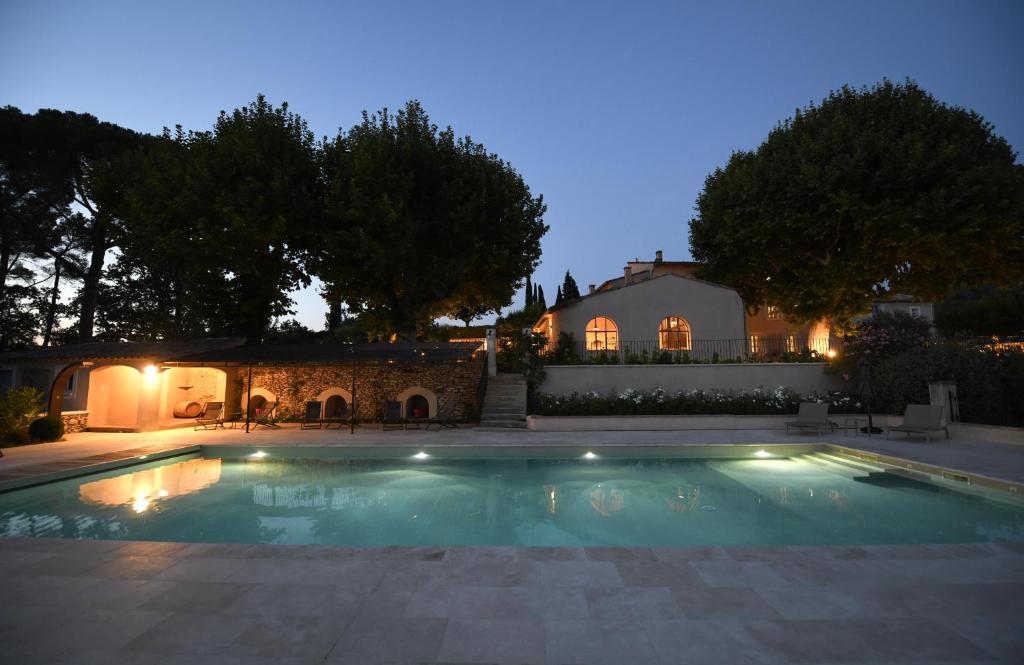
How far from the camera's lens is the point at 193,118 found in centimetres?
10225

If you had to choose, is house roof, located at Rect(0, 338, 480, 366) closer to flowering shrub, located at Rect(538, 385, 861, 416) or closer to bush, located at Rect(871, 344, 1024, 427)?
flowering shrub, located at Rect(538, 385, 861, 416)

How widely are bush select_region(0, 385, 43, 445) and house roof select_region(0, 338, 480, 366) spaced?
210cm

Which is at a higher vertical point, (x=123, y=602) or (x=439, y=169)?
(x=439, y=169)

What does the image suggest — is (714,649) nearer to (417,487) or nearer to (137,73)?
(417,487)

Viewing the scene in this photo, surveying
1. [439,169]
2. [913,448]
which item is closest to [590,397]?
[913,448]

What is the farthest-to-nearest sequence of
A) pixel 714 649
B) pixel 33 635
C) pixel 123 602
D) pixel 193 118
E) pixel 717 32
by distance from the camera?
pixel 193 118 → pixel 717 32 → pixel 123 602 → pixel 33 635 → pixel 714 649

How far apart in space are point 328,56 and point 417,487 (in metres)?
38.3

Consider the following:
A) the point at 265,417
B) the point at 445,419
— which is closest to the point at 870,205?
the point at 445,419

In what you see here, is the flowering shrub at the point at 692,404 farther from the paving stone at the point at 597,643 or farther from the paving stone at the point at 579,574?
the paving stone at the point at 597,643

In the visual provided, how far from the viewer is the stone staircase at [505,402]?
52.5 feet

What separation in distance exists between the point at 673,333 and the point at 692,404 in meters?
6.29

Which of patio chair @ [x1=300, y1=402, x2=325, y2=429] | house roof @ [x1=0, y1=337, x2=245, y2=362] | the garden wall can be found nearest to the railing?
the garden wall

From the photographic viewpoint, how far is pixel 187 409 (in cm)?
1836

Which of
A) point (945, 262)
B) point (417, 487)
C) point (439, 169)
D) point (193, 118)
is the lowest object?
point (417, 487)
